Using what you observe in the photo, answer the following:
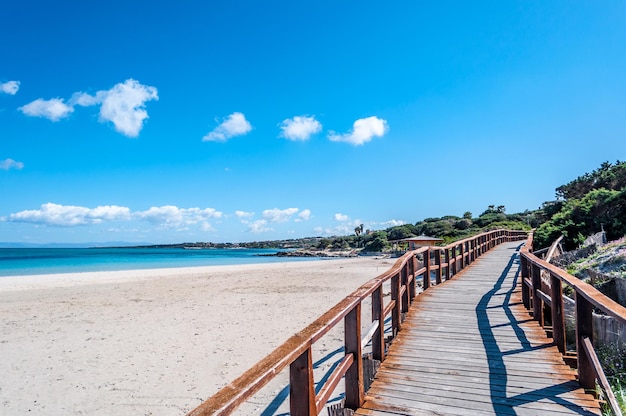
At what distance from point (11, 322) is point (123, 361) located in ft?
22.2

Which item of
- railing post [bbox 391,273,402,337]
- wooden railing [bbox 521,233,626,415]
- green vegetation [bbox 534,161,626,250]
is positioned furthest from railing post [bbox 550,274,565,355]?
green vegetation [bbox 534,161,626,250]

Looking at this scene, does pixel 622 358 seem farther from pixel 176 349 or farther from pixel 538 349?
pixel 176 349

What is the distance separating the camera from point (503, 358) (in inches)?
175

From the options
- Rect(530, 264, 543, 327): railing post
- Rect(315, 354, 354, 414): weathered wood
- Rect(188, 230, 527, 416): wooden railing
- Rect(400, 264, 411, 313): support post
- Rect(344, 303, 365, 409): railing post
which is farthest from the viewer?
Rect(400, 264, 411, 313): support post

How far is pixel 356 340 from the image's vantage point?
3473mm

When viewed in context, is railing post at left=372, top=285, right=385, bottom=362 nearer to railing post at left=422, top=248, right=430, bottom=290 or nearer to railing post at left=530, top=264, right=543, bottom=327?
railing post at left=530, top=264, right=543, bottom=327

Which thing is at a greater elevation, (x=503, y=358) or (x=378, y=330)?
(x=378, y=330)

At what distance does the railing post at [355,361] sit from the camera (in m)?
3.45

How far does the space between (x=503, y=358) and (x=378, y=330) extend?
5.16ft

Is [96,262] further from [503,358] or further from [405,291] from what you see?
[503,358]

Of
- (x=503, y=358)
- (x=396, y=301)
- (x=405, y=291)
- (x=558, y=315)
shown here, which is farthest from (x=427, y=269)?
(x=503, y=358)

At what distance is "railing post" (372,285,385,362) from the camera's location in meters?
4.41

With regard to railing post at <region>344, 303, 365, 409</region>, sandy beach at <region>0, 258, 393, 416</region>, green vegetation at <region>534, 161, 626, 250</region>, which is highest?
green vegetation at <region>534, 161, 626, 250</region>

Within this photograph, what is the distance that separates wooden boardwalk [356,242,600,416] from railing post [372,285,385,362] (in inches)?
5.7
